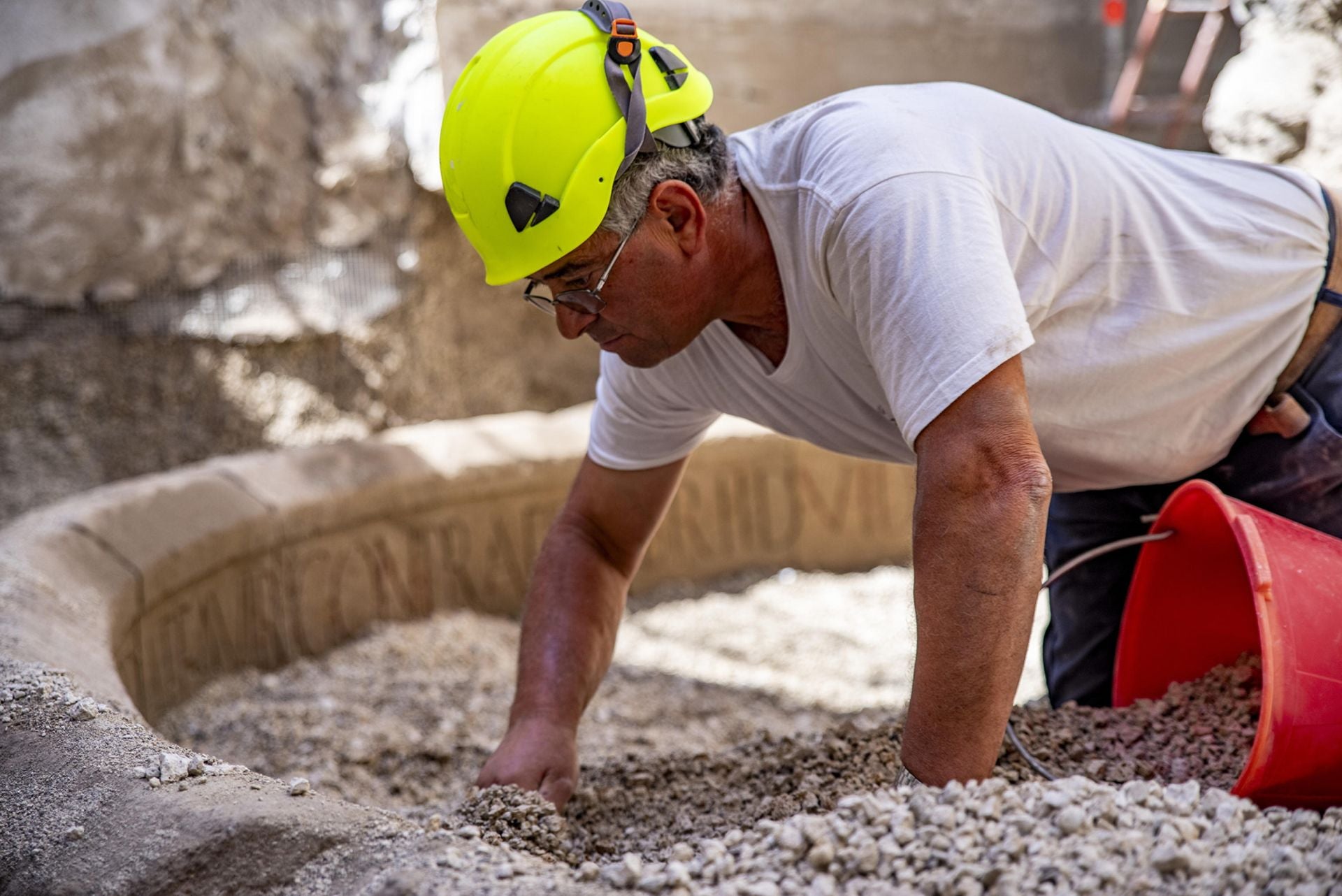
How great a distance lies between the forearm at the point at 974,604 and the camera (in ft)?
4.27

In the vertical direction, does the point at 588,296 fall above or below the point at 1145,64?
below

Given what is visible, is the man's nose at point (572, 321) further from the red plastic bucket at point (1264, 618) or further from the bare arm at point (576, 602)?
the red plastic bucket at point (1264, 618)

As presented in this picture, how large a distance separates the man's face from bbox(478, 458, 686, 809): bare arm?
0.45 m

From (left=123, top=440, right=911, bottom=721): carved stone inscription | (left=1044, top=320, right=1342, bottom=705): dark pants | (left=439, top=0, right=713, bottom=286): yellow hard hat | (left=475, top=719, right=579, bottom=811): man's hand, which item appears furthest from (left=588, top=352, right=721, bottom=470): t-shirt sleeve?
(left=123, top=440, right=911, bottom=721): carved stone inscription

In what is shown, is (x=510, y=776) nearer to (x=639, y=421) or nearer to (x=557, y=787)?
(x=557, y=787)

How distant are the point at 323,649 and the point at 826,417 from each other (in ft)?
6.95

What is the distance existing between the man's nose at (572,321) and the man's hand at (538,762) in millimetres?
651

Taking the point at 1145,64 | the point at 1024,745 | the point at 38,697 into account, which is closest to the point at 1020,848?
the point at 1024,745

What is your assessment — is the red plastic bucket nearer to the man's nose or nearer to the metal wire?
the metal wire

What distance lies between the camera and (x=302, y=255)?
15.1ft

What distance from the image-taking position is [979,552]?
1306mm

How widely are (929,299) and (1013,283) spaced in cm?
11

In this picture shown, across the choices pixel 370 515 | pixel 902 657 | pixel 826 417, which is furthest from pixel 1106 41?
pixel 826 417

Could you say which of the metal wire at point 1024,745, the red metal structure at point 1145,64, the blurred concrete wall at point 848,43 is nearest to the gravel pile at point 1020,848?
the metal wire at point 1024,745
